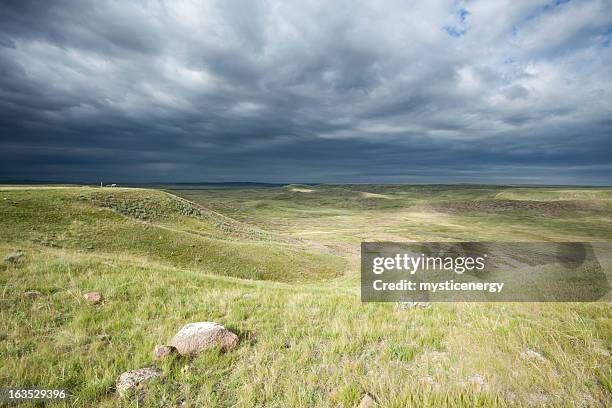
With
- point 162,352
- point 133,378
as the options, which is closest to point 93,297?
point 162,352

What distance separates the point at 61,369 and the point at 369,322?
6401 millimetres

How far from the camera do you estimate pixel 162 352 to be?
5.44 m

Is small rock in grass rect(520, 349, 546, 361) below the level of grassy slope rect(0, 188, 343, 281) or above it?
above

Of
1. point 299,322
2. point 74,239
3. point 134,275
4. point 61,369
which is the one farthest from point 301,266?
point 61,369

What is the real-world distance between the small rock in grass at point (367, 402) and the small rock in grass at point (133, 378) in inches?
134

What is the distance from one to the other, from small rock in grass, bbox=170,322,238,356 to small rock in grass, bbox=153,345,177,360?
0.15 metres

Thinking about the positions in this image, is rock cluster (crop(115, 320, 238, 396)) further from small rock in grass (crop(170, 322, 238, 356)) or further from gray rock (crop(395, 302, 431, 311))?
gray rock (crop(395, 302, 431, 311))

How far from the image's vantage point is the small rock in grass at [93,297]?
27.5ft

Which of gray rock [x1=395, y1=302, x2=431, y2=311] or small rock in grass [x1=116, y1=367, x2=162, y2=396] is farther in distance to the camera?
gray rock [x1=395, y1=302, x2=431, y2=311]

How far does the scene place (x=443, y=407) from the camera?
3865 mm

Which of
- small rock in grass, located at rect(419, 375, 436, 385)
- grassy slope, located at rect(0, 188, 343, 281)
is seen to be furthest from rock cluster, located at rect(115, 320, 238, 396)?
grassy slope, located at rect(0, 188, 343, 281)

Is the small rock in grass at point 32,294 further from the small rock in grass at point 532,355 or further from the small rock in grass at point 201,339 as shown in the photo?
the small rock in grass at point 532,355

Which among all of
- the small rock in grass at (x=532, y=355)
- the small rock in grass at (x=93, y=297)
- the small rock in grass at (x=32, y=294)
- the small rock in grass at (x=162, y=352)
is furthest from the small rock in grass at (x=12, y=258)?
the small rock in grass at (x=532, y=355)

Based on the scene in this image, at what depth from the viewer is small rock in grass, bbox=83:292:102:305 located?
8391mm
